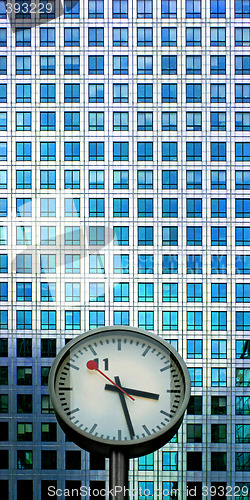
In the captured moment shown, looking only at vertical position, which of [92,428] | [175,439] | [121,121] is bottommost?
[175,439]

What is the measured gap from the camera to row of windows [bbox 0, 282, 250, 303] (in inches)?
60.4

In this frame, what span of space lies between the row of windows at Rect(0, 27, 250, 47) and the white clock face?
39.7 inches

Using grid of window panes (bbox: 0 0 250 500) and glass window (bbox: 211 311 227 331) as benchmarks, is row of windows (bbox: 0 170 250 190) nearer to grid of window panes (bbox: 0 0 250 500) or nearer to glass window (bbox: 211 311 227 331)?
grid of window panes (bbox: 0 0 250 500)

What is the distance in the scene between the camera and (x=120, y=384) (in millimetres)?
1056

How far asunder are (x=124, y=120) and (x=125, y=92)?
0.29ft

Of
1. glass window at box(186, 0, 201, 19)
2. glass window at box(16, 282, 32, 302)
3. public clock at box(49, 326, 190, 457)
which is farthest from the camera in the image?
glass window at box(186, 0, 201, 19)

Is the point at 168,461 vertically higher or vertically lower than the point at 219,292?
lower

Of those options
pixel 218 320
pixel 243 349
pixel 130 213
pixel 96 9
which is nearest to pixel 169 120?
pixel 130 213

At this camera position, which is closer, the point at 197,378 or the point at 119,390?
the point at 119,390

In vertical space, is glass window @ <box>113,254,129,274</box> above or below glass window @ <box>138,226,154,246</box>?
below

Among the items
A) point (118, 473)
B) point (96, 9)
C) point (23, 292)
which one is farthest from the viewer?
point (96, 9)

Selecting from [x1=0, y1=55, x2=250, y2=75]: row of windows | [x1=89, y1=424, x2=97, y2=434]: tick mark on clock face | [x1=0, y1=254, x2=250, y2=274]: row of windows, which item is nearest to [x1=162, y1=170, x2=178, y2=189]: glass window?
[x1=0, y1=254, x2=250, y2=274]: row of windows

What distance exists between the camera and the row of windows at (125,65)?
1.60m

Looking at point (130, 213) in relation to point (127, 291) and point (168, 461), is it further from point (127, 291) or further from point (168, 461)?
point (168, 461)
